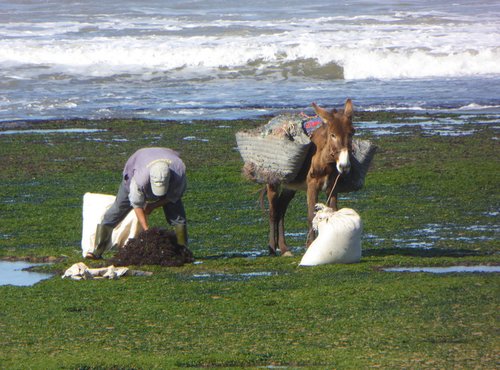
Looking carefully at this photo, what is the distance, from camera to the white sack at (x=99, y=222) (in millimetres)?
13375

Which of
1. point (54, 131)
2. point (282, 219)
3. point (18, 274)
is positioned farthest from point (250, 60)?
point (18, 274)

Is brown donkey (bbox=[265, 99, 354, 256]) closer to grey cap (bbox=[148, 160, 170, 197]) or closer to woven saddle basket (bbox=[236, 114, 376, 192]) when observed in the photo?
woven saddle basket (bbox=[236, 114, 376, 192])

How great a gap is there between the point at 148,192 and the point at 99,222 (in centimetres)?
110

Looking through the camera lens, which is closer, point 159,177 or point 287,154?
point 159,177

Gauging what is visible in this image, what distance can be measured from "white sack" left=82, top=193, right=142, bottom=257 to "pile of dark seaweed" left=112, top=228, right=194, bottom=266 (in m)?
0.62

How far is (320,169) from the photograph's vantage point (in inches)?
501

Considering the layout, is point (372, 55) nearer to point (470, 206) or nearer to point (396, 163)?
point (396, 163)

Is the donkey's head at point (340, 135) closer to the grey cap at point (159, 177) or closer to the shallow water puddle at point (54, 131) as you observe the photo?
the grey cap at point (159, 177)

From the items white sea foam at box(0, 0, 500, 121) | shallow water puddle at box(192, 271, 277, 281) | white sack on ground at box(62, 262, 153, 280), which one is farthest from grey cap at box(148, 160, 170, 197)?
white sea foam at box(0, 0, 500, 121)

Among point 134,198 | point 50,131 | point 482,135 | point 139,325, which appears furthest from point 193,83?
point 139,325

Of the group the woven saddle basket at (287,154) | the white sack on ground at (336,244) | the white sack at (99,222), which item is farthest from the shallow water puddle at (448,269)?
the white sack at (99,222)

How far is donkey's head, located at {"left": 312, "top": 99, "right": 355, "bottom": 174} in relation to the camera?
1223cm

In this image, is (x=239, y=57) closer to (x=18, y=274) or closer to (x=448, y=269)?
(x=18, y=274)

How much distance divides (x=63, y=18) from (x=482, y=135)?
39651mm
